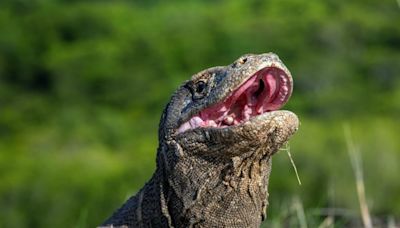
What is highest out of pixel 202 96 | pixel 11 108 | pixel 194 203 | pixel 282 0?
pixel 282 0

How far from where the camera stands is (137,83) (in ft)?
281

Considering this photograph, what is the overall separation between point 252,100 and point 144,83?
257 feet

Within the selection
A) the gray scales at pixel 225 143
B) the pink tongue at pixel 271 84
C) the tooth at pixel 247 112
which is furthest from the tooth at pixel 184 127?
the pink tongue at pixel 271 84

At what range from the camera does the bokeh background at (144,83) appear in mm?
46906

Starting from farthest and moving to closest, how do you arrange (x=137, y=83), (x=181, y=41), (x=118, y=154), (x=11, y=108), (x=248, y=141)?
(x=181, y=41) < (x=137, y=83) < (x=11, y=108) < (x=118, y=154) < (x=248, y=141)

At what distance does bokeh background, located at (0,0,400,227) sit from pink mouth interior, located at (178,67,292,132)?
104 ft

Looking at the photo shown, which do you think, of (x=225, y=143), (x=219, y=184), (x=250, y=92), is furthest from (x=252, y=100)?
(x=219, y=184)

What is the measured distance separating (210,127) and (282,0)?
93173 millimetres

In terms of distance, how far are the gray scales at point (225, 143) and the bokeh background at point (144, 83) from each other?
104 feet

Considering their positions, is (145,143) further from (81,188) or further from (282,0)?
(282,0)

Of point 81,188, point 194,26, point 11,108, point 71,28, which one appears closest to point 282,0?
point 194,26

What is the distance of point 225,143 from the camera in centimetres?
624

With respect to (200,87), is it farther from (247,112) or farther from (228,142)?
(228,142)

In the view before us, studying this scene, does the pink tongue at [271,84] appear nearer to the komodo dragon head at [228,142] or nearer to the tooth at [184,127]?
the komodo dragon head at [228,142]
